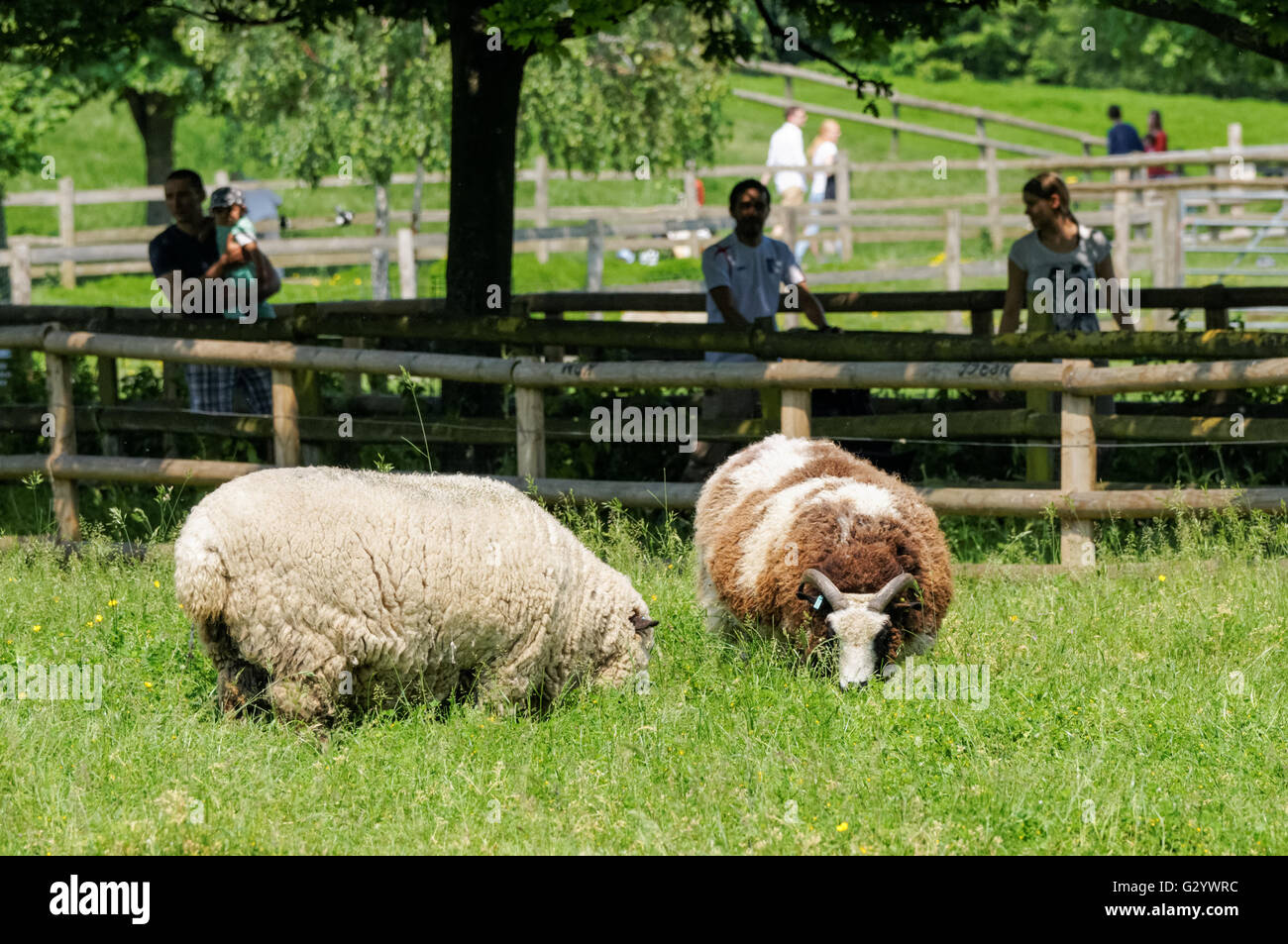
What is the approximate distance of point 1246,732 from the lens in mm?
5020

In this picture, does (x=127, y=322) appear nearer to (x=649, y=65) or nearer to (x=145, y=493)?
(x=145, y=493)

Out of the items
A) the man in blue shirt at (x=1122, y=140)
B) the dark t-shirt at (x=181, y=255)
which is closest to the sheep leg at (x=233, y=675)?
the dark t-shirt at (x=181, y=255)

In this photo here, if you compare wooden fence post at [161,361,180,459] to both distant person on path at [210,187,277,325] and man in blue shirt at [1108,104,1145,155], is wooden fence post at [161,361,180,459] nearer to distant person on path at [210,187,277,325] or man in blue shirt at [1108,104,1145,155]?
distant person on path at [210,187,277,325]

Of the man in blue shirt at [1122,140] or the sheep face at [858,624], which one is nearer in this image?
the sheep face at [858,624]

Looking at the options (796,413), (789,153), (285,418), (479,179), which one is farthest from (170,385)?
(789,153)

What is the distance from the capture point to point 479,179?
9.28 meters

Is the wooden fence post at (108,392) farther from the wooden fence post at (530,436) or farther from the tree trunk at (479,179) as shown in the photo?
the wooden fence post at (530,436)

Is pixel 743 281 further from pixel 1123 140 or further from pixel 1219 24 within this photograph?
pixel 1123 140

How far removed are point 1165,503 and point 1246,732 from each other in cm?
243

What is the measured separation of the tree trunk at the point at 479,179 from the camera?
909 cm

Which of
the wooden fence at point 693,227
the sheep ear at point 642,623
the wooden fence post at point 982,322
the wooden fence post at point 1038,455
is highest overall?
the wooden fence at point 693,227

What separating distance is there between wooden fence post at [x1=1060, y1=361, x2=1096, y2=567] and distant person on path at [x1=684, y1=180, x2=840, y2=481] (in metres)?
1.48

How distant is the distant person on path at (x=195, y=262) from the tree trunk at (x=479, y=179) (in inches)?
48.5
